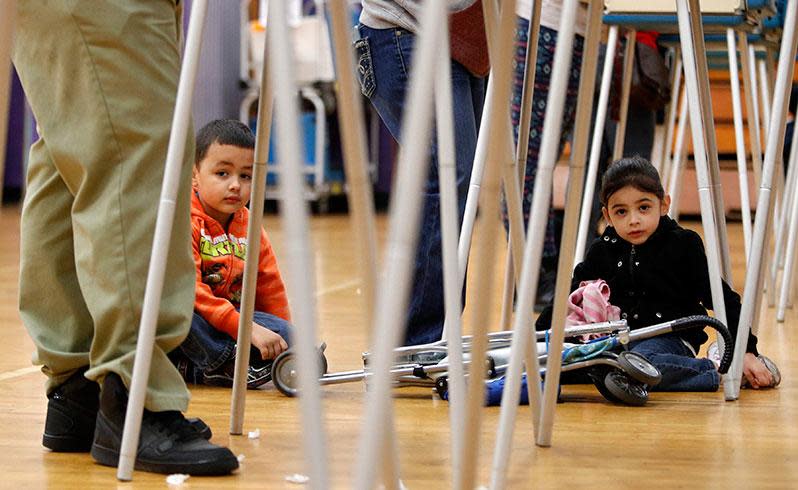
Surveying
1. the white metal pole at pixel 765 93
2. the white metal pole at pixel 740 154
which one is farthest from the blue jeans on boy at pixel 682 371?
the white metal pole at pixel 765 93

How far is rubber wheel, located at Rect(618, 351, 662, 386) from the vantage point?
5.23 ft

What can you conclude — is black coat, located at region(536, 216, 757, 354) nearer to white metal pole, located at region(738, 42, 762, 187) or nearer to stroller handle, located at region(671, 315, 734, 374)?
stroller handle, located at region(671, 315, 734, 374)

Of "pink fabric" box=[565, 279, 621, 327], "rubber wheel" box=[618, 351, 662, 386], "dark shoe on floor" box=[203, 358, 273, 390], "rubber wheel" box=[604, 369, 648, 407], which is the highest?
"pink fabric" box=[565, 279, 621, 327]

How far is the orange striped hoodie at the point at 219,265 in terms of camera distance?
5.90 ft

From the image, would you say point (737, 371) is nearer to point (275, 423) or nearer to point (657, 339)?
point (657, 339)

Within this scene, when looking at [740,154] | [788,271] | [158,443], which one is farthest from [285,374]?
[788,271]

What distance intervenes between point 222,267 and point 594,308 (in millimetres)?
547

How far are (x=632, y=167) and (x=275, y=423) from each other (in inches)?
29.0

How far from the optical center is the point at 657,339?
181 centimetres

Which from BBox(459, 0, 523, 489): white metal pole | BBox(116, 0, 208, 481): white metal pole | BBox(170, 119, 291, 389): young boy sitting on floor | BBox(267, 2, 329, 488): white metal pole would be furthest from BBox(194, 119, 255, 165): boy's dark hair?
BBox(267, 2, 329, 488): white metal pole

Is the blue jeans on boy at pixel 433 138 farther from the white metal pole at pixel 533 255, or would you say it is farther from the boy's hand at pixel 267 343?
the white metal pole at pixel 533 255

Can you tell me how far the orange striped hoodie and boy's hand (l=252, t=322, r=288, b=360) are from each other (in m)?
0.03

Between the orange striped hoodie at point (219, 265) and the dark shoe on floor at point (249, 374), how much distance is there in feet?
0.16

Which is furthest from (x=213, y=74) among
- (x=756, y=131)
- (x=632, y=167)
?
(x=632, y=167)
